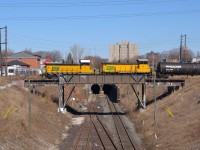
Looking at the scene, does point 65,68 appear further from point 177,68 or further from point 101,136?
point 101,136

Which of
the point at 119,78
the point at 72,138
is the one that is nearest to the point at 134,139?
the point at 72,138

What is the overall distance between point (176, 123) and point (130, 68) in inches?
1214

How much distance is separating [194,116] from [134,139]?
22.1ft

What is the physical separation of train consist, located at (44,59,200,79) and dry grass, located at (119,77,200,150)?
597 centimetres

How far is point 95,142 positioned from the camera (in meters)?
34.2

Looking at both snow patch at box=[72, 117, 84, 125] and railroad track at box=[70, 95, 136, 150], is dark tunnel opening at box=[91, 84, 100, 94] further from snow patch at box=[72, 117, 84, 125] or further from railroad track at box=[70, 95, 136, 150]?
snow patch at box=[72, 117, 84, 125]

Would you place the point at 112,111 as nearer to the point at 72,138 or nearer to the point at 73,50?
the point at 72,138

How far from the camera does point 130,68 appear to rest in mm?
67750

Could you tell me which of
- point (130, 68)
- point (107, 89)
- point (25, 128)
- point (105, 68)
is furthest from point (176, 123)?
point (107, 89)

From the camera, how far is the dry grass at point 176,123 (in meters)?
30.1

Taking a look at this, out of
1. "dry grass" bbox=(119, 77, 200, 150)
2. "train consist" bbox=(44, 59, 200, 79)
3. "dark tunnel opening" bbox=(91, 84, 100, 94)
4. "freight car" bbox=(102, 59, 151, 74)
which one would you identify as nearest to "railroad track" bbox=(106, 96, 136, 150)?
"dry grass" bbox=(119, 77, 200, 150)

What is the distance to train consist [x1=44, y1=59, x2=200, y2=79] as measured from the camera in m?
64.6

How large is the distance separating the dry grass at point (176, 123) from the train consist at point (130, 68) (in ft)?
19.6

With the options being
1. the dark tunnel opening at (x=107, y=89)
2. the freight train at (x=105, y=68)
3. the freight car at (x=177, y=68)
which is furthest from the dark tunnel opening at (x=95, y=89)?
the freight car at (x=177, y=68)
